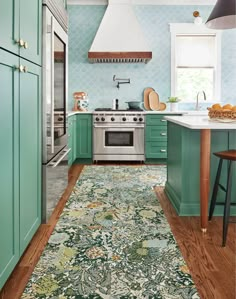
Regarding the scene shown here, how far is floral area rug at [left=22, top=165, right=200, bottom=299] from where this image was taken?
1.89 metres

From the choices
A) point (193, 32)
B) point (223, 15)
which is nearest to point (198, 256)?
point (223, 15)

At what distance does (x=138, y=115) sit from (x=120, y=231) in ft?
11.4

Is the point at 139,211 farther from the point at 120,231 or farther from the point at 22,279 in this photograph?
the point at 22,279

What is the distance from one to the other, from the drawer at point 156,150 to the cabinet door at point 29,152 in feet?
11.7

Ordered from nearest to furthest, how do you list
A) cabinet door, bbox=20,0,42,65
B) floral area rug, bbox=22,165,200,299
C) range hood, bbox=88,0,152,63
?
floral area rug, bbox=22,165,200,299
cabinet door, bbox=20,0,42,65
range hood, bbox=88,0,152,63

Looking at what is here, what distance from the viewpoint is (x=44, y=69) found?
280 cm

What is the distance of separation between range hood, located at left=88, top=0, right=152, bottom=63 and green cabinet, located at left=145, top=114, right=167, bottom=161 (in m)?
1.09

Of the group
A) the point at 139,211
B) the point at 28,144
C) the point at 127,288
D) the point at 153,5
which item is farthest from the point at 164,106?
the point at 127,288

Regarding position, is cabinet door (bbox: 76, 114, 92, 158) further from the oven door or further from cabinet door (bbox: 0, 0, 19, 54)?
cabinet door (bbox: 0, 0, 19, 54)

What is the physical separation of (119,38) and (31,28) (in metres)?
3.94

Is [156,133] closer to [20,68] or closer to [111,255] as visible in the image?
[111,255]

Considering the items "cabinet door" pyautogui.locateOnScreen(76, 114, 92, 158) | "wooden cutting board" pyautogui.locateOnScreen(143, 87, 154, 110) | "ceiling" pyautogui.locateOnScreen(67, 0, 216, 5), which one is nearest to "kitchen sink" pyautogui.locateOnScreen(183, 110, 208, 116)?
"wooden cutting board" pyautogui.locateOnScreen(143, 87, 154, 110)

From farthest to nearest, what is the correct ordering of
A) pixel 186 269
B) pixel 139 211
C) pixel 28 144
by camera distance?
pixel 139 211
pixel 28 144
pixel 186 269

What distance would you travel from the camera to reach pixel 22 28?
2127mm
